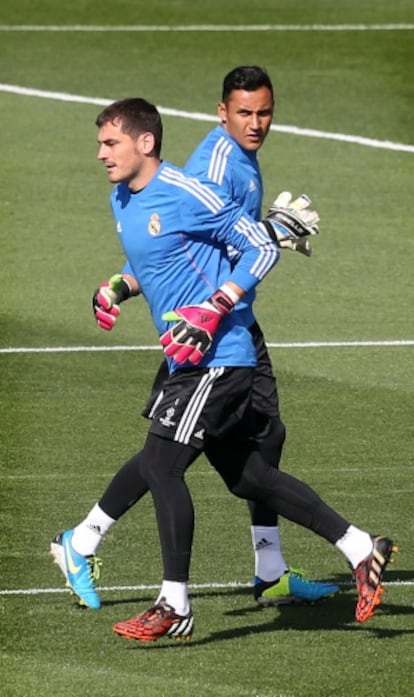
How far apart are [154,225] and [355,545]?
1.64 metres

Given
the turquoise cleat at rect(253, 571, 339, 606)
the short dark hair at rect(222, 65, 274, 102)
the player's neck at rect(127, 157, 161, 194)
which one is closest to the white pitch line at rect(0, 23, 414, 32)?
the short dark hair at rect(222, 65, 274, 102)

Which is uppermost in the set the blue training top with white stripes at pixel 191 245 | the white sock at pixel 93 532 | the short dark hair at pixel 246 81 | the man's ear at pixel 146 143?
the short dark hair at pixel 246 81

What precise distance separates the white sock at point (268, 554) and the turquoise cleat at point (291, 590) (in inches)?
1.2

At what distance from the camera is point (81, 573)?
8867 millimetres

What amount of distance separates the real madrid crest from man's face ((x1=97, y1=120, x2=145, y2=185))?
0.21m

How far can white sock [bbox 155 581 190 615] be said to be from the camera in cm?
849

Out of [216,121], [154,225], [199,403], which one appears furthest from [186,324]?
[216,121]

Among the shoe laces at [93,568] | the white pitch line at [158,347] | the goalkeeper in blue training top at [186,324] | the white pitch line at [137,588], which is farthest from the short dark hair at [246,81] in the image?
the white pitch line at [158,347]

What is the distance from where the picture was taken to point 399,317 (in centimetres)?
1522

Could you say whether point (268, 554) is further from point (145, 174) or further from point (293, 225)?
point (145, 174)

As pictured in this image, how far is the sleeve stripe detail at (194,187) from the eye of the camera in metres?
8.51

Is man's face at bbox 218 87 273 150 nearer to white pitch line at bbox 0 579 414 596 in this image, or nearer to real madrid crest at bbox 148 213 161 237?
real madrid crest at bbox 148 213 161 237

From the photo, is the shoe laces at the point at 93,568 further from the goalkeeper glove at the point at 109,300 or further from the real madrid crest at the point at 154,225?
the real madrid crest at the point at 154,225

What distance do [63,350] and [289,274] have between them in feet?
9.24
